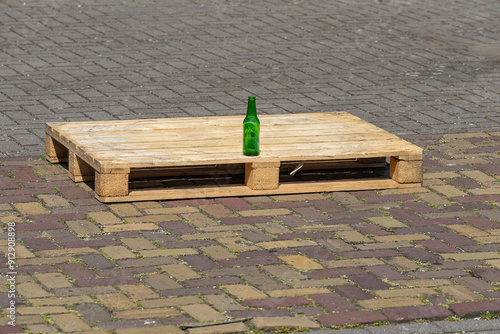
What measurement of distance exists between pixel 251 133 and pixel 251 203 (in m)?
0.49

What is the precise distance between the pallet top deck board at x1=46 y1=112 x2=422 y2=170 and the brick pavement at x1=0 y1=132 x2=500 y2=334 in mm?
321

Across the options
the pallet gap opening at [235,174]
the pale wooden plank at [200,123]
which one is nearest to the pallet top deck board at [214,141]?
the pale wooden plank at [200,123]

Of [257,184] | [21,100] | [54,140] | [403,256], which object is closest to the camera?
[403,256]

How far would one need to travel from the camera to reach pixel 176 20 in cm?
1250

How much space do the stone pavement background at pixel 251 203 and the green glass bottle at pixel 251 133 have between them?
37 cm

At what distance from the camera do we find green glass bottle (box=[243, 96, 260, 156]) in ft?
20.4

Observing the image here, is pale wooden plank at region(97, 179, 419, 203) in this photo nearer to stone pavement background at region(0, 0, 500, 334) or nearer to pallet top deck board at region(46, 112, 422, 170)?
stone pavement background at region(0, 0, 500, 334)

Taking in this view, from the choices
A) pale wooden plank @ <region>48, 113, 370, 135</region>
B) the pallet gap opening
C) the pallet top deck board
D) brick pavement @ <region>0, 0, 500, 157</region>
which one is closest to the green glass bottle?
the pallet top deck board

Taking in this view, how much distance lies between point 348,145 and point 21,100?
144 inches

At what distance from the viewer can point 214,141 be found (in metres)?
6.59

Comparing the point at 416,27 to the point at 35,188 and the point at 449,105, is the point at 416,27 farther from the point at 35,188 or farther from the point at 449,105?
the point at 35,188

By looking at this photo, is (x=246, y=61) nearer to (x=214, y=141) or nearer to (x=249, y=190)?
(x=214, y=141)

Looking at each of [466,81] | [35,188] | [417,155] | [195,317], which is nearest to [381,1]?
[466,81]

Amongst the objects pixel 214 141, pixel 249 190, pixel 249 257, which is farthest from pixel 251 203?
pixel 249 257
